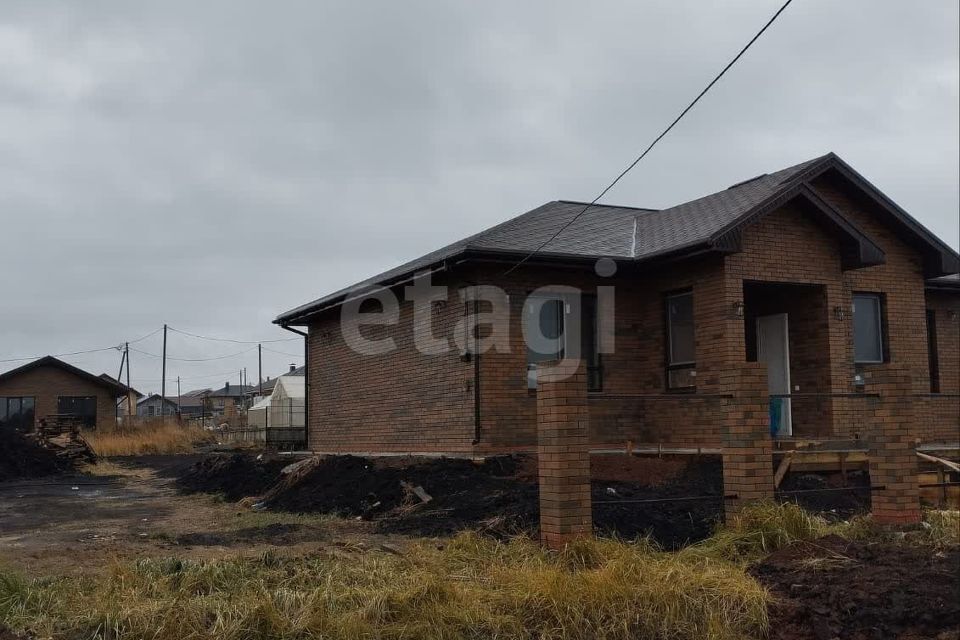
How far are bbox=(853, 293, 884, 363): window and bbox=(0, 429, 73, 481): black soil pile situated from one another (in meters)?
19.4

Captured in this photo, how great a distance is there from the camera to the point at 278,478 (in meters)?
15.2

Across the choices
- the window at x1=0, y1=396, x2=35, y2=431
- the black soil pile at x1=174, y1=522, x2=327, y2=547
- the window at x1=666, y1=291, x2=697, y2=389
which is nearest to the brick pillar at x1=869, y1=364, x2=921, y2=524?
the window at x1=666, y1=291, x2=697, y2=389

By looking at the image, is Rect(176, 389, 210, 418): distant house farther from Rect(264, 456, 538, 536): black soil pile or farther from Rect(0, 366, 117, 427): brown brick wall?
Rect(264, 456, 538, 536): black soil pile

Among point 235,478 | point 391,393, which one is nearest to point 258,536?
point 391,393

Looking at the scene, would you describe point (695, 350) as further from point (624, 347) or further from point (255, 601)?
point (255, 601)

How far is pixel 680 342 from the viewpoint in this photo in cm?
1375

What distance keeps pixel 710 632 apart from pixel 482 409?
751 centimetres

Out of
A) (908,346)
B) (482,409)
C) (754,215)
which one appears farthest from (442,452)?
(908,346)

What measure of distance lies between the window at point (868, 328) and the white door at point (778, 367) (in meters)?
1.20

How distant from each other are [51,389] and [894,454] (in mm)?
42757

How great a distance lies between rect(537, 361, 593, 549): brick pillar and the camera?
7086mm

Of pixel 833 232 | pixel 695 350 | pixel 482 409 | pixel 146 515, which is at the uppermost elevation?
pixel 833 232

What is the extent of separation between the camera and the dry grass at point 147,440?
106 ft

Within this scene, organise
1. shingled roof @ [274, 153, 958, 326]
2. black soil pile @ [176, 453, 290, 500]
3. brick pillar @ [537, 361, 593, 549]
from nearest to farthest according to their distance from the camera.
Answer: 1. brick pillar @ [537, 361, 593, 549]
2. shingled roof @ [274, 153, 958, 326]
3. black soil pile @ [176, 453, 290, 500]
